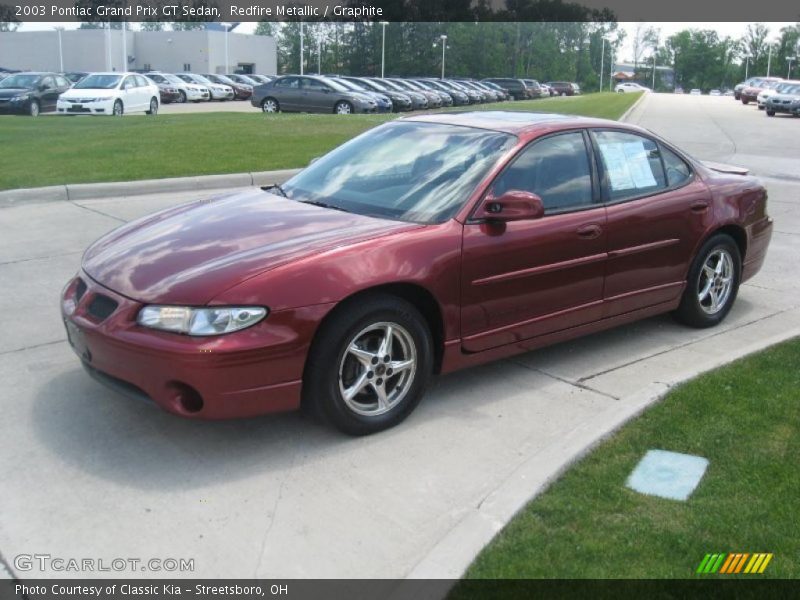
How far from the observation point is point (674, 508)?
11.9ft

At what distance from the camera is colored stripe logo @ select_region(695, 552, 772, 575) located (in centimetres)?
317

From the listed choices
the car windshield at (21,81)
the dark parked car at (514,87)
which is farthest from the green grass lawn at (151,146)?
the dark parked car at (514,87)

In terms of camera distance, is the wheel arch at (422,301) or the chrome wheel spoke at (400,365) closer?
the wheel arch at (422,301)

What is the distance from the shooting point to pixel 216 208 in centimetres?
497

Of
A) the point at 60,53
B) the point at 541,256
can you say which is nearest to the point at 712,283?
the point at 541,256

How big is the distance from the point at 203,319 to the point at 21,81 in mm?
25620

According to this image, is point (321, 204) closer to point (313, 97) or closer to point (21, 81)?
point (21, 81)

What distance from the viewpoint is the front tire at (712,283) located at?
604 centimetres

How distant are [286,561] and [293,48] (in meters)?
96.4

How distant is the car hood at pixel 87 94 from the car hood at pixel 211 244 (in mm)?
21353

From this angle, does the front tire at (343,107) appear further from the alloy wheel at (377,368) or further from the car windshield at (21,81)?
the alloy wheel at (377,368)

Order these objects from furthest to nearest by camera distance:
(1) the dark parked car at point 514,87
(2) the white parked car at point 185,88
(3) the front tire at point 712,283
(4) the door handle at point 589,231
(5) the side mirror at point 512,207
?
(1) the dark parked car at point 514,87, (2) the white parked car at point 185,88, (3) the front tire at point 712,283, (4) the door handle at point 589,231, (5) the side mirror at point 512,207

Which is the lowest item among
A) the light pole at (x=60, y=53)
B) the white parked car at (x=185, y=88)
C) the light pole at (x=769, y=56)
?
the white parked car at (x=185, y=88)

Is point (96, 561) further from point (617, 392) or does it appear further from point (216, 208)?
point (617, 392)
